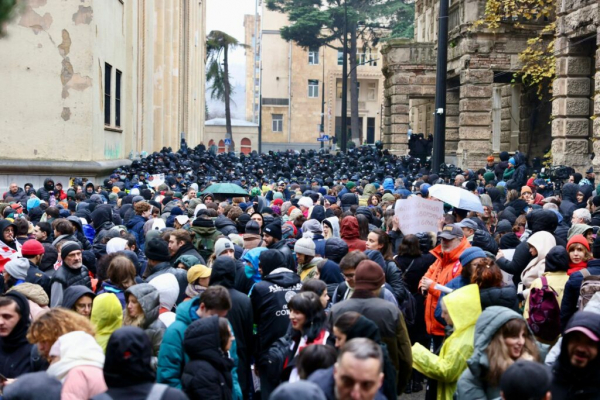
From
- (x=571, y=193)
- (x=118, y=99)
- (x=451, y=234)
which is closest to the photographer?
(x=451, y=234)

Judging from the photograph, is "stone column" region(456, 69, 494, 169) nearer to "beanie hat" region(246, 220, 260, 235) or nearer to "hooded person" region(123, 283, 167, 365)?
"beanie hat" region(246, 220, 260, 235)

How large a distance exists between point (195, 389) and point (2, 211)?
8.58 metres

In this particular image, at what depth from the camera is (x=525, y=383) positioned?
164 inches

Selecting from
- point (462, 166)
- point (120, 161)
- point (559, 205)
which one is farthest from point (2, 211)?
point (462, 166)

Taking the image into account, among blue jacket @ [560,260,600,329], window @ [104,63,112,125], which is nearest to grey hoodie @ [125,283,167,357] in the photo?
blue jacket @ [560,260,600,329]

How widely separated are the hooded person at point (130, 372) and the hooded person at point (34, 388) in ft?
0.77

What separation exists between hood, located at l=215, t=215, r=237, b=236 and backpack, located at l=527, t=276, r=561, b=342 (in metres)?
4.80

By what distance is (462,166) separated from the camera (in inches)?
1114

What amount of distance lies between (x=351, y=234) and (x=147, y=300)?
11.7 feet

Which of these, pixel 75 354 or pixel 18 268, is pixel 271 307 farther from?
pixel 18 268

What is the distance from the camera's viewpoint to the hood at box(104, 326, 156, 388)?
4355 mm

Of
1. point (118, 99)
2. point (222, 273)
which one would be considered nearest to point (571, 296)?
point (222, 273)

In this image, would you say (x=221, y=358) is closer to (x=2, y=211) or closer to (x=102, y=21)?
(x=2, y=211)

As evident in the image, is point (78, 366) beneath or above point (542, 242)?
beneath
